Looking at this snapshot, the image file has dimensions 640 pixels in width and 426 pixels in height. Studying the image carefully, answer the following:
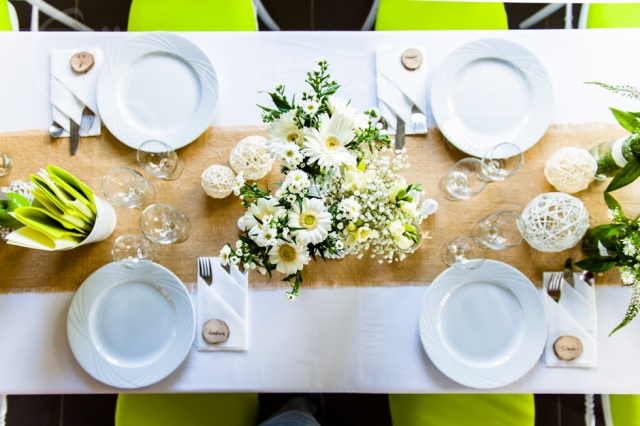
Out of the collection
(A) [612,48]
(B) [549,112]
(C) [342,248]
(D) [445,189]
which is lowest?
(D) [445,189]

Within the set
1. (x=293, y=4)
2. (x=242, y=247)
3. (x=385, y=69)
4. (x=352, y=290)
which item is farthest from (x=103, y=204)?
(x=293, y=4)

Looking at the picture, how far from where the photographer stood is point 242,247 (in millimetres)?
791

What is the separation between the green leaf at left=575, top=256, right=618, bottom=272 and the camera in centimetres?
105

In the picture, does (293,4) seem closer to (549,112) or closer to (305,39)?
(305,39)

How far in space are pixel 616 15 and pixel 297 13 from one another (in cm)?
143

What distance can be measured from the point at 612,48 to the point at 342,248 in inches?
45.2

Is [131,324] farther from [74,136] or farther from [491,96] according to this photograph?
[491,96]

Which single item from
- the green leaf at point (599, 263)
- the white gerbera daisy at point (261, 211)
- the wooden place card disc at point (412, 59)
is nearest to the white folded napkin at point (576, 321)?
the green leaf at point (599, 263)

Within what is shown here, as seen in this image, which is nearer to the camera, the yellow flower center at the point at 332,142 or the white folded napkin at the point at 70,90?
the yellow flower center at the point at 332,142

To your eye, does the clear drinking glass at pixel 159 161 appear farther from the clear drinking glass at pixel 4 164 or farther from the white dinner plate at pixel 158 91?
the clear drinking glass at pixel 4 164

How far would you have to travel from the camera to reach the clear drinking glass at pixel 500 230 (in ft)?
3.73

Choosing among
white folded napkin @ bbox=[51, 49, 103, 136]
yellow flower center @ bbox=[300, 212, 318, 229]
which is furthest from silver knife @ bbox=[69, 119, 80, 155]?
yellow flower center @ bbox=[300, 212, 318, 229]

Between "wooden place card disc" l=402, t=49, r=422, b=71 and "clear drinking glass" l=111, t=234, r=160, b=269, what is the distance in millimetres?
914

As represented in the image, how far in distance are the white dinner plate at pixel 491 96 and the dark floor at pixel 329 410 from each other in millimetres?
1413
